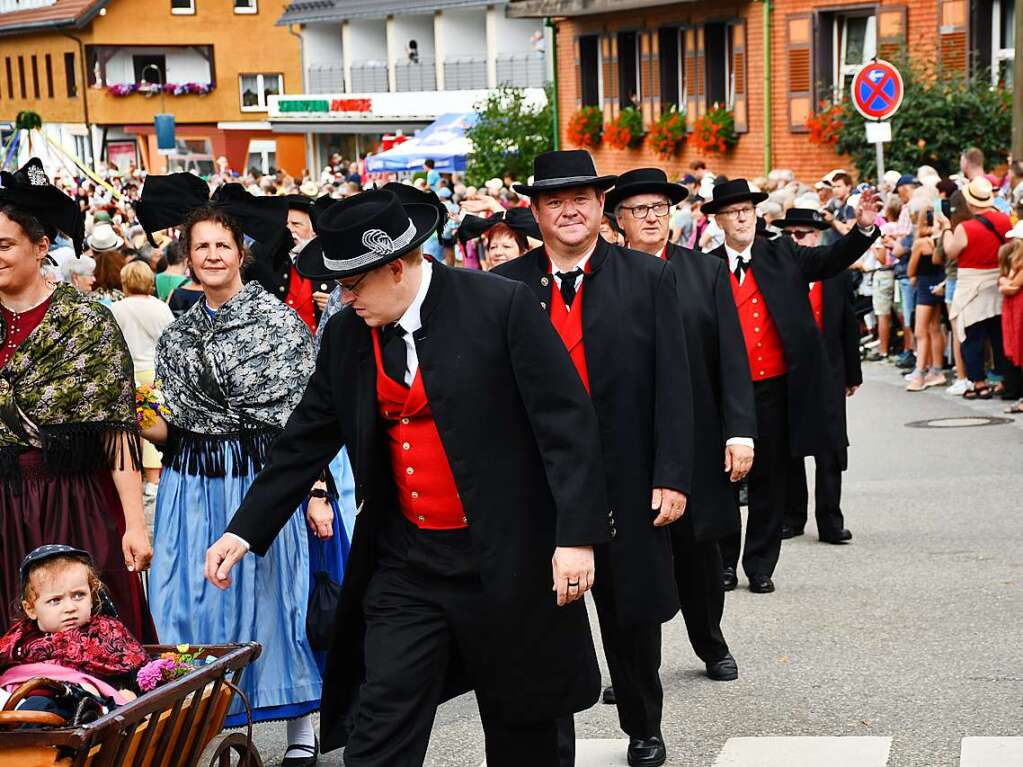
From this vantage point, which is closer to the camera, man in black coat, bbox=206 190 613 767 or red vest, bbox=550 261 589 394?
man in black coat, bbox=206 190 613 767

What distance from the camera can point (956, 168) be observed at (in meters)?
23.7

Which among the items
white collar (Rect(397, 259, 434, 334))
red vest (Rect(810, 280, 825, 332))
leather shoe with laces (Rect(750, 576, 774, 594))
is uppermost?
white collar (Rect(397, 259, 434, 334))

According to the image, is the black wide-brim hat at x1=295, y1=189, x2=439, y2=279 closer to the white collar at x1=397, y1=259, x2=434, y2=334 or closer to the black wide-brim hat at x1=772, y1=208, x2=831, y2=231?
the white collar at x1=397, y1=259, x2=434, y2=334

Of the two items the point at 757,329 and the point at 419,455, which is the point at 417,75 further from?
the point at 419,455

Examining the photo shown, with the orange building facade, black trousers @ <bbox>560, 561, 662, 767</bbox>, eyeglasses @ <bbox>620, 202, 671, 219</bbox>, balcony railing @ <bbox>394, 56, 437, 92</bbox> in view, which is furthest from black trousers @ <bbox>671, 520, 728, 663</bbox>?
the orange building facade

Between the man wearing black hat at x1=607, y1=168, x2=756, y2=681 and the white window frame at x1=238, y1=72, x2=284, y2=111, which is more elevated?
the white window frame at x1=238, y1=72, x2=284, y2=111

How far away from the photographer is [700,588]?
7.13 metres

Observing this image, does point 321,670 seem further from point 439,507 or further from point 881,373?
point 881,373

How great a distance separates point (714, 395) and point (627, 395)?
1.16m

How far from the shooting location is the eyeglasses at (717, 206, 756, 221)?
8.80 meters

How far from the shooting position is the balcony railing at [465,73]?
2379 inches

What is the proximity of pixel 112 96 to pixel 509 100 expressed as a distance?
35.6 m

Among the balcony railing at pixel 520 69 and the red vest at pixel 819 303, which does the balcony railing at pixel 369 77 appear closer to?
the balcony railing at pixel 520 69

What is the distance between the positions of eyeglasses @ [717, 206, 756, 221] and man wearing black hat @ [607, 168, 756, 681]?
1.37 meters
